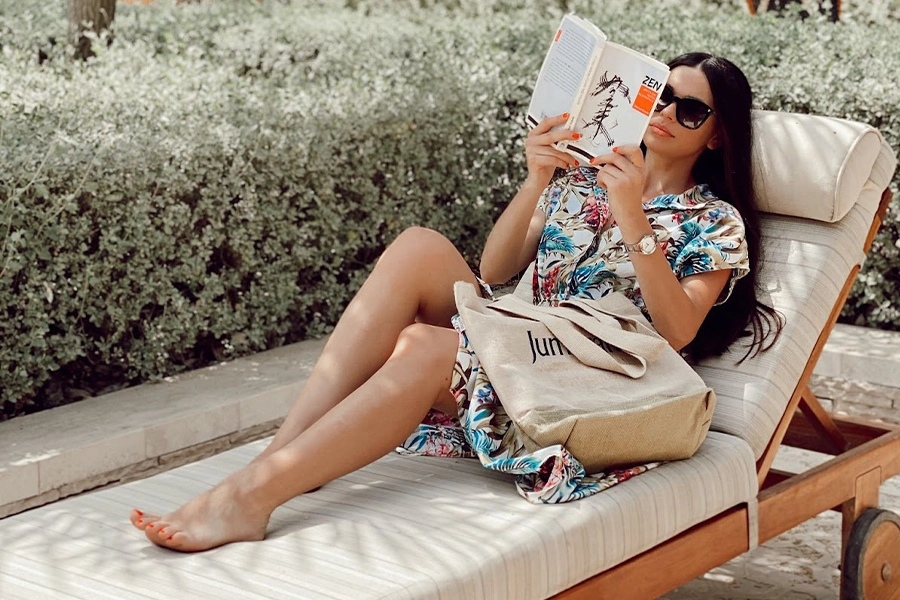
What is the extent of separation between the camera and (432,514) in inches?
106

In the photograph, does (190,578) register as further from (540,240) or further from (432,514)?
(540,240)

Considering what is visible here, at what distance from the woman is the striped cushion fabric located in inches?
3.5

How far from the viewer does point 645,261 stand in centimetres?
311

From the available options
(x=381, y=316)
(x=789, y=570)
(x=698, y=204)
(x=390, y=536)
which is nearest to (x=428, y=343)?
(x=381, y=316)

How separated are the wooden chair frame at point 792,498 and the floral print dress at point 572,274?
210mm

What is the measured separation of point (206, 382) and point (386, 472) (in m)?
2.19

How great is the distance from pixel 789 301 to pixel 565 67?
994mm

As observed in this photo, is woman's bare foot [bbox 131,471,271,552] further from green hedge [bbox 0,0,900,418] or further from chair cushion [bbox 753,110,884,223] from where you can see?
green hedge [bbox 0,0,900,418]

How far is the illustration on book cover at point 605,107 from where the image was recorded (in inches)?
122

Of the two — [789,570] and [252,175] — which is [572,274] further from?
[252,175]

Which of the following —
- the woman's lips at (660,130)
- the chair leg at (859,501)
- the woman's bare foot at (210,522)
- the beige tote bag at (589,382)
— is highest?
the woman's lips at (660,130)

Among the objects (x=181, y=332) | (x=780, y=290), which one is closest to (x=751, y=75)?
(x=780, y=290)

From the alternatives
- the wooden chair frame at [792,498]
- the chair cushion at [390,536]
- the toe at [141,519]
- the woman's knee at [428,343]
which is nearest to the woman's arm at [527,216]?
the woman's knee at [428,343]

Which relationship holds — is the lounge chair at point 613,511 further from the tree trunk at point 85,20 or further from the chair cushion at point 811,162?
the tree trunk at point 85,20
